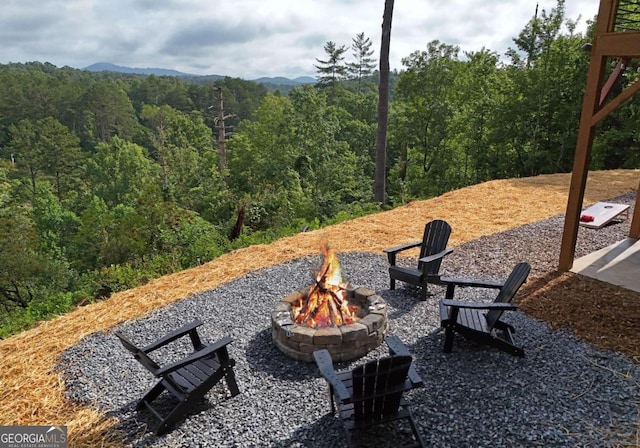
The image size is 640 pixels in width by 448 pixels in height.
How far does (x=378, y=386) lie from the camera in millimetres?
2693

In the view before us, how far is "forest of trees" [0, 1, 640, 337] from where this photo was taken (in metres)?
12.4

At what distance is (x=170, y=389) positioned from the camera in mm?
3102

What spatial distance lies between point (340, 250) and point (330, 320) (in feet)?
8.84

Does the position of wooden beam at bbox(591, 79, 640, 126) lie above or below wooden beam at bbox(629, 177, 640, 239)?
above

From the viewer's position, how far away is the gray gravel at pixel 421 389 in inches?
110

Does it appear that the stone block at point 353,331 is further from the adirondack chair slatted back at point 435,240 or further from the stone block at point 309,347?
the adirondack chair slatted back at point 435,240

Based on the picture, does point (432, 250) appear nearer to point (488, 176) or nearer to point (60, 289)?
point (488, 176)

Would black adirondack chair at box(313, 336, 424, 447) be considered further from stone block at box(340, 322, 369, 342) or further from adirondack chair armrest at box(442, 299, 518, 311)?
adirondack chair armrest at box(442, 299, 518, 311)

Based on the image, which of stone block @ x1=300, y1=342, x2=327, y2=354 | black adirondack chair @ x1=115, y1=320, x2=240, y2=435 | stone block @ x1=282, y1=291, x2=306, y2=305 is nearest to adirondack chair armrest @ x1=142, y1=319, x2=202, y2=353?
black adirondack chair @ x1=115, y1=320, x2=240, y2=435

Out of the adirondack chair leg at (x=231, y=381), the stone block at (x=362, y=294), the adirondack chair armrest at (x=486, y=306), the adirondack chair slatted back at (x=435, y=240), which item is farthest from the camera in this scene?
the adirondack chair slatted back at (x=435, y=240)

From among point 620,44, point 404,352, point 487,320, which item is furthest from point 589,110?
point 404,352

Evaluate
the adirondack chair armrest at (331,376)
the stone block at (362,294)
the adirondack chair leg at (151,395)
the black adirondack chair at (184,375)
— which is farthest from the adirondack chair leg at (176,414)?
the stone block at (362,294)

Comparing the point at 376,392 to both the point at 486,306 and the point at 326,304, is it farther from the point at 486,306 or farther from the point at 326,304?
the point at 326,304

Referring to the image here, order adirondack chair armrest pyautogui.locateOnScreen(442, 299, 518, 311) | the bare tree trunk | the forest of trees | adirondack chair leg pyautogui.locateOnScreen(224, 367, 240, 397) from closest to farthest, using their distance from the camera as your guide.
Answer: adirondack chair leg pyautogui.locateOnScreen(224, 367, 240, 397)
adirondack chair armrest pyautogui.locateOnScreen(442, 299, 518, 311)
the bare tree trunk
the forest of trees
